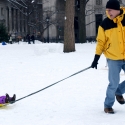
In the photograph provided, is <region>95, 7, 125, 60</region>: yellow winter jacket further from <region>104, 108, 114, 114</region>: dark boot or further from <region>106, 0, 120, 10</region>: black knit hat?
<region>104, 108, 114, 114</region>: dark boot

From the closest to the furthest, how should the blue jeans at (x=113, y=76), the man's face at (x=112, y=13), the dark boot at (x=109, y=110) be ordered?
A: the man's face at (x=112, y=13) → the blue jeans at (x=113, y=76) → the dark boot at (x=109, y=110)

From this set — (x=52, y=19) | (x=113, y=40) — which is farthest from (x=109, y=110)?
(x=52, y=19)

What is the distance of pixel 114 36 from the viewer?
19.8 ft

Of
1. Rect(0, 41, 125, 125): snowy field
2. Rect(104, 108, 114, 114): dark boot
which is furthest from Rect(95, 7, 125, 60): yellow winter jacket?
Rect(0, 41, 125, 125): snowy field

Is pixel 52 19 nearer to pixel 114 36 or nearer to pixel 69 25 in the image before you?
pixel 69 25

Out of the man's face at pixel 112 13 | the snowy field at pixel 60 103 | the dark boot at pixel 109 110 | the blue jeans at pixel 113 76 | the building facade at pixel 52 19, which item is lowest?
the snowy field at pixel 60 103

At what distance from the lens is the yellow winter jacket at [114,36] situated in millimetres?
6000

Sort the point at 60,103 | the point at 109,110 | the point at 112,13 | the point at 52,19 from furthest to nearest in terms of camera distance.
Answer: the point at 52,19 → the point at 60,103 → the point at 109,110 → the point at 112,13

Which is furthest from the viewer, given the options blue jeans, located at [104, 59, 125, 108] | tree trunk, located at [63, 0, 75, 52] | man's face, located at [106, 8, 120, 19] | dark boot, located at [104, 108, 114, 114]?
tree trunk, located at [63, 0, 75, 52]

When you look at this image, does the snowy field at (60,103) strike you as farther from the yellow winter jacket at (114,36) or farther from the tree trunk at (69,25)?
the tree trunk at (69,25)

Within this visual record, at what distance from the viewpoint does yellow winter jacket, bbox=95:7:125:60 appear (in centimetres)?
600

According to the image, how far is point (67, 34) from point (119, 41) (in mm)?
17628

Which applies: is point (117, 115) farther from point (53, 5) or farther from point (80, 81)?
point (53, 5)

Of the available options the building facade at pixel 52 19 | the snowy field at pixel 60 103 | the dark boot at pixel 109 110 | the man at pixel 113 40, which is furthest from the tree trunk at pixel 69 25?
the building facade at pixel 52 19
